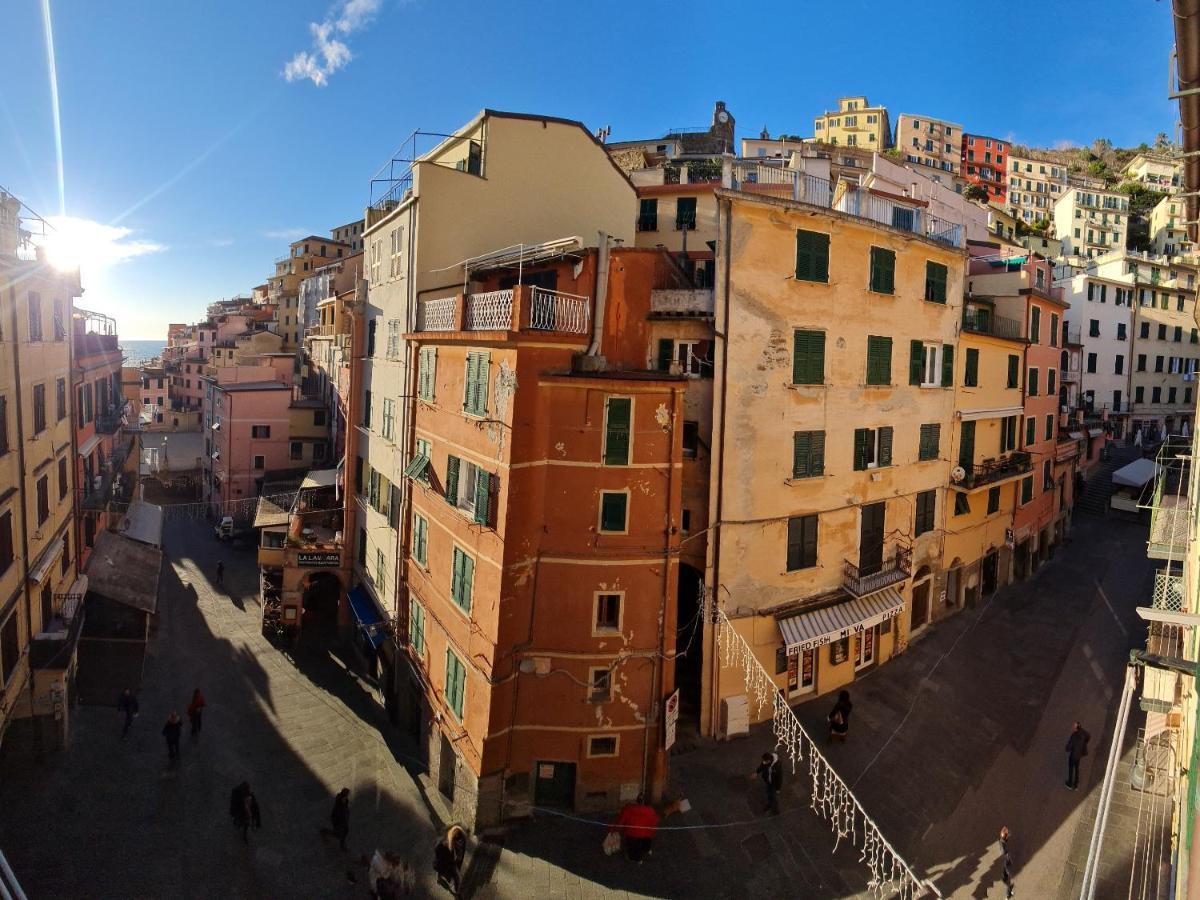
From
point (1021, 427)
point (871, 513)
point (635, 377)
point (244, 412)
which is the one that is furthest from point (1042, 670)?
point (244, 412)

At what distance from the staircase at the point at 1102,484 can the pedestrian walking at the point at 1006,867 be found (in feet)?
121

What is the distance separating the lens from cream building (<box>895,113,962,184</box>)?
300 ft

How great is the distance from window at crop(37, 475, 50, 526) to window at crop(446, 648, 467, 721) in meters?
13.6

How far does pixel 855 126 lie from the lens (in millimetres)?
93500

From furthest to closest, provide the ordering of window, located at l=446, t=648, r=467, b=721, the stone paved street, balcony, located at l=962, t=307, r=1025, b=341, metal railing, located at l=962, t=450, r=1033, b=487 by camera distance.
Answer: balcony, located at l=962, t=307, r=1025, b=341, metal railing, located at l=962, t=450, r=1033, b=487, window, located at l=446, t=648, r=467, b=721, the stone paved street

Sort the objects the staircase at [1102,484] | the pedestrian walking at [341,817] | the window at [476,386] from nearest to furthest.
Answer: the pedestrian walking at [341,817] < the window at [476,386] < the staircase at [1102,484]

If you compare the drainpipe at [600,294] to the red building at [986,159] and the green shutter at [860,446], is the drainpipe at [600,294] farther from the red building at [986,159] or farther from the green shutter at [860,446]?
the red building at [986,159]

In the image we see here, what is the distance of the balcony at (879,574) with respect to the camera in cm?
2142

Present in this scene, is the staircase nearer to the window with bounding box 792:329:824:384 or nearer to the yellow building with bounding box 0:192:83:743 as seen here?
the window with bounding box 792:329:824:384

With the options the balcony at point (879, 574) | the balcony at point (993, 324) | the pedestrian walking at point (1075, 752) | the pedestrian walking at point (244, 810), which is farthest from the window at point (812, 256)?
the pedestrian walking at point (244, 810)

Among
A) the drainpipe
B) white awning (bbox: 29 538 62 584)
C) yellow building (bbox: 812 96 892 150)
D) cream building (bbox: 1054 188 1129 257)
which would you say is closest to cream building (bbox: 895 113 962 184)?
yellow building (bbox: 812 96 892 150)

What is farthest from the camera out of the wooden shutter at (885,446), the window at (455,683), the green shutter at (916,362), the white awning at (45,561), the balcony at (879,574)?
the green shutter at (916,362)

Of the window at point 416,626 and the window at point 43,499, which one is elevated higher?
the window at point 43,499

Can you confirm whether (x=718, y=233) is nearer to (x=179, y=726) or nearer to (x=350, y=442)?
(x=350, y=442)
